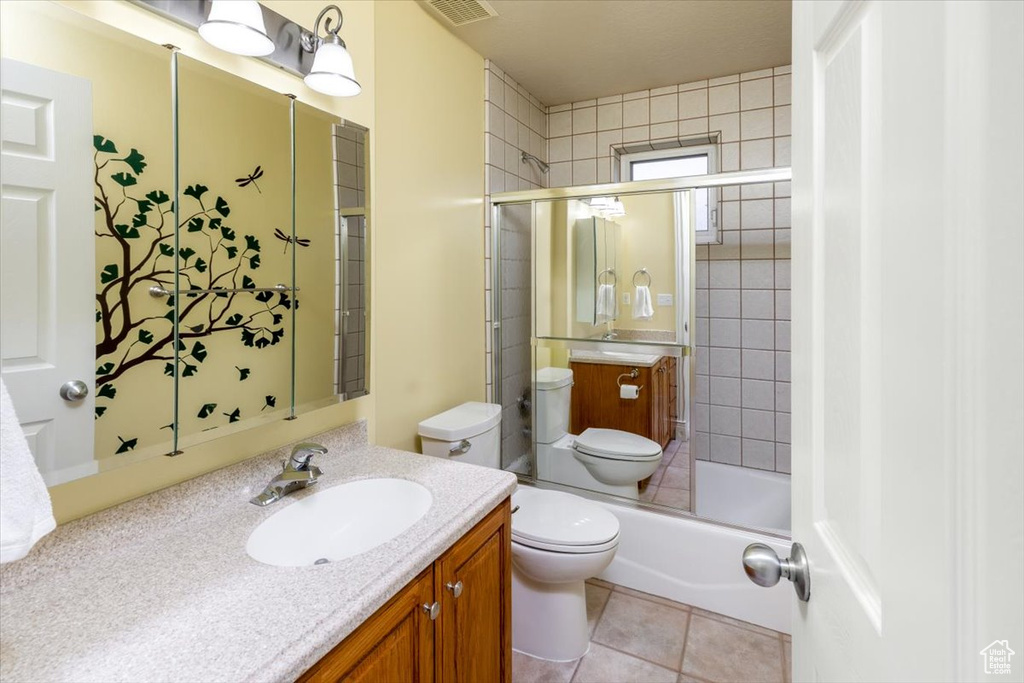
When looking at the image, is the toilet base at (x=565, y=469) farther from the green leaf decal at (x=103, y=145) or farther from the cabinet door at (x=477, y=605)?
the green leaf decal at (x=103, y=145)

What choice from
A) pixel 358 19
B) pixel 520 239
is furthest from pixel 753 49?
pixel 358 19

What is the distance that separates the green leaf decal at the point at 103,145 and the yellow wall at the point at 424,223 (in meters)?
0.82

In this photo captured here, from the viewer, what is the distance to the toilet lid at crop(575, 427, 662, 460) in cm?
230

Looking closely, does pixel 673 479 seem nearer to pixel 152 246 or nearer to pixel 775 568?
pixel 775 568

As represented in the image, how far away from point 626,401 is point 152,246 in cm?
190

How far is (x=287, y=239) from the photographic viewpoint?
1.35 meters

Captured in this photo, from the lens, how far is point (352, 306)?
61.2 inches

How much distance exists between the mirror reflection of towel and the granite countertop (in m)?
1.27

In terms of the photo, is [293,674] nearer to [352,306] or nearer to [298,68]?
[352,306]

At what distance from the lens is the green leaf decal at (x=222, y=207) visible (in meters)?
1.17

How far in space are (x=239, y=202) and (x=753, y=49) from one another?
7.98 feet

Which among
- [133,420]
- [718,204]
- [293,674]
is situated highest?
[718,204]

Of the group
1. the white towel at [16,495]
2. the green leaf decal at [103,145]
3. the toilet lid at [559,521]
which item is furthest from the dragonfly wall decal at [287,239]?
the toilet lid at [559,521]

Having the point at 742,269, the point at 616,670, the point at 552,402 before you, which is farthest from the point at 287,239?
the point at 742,269
